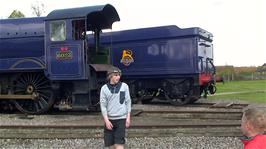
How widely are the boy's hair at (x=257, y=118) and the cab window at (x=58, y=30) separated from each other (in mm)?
10133

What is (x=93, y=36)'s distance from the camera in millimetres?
14398

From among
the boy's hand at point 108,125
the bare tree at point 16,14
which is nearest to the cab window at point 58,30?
the boy's hand at point 108,125

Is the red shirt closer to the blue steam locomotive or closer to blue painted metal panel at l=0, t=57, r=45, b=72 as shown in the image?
the blue steam locomotive

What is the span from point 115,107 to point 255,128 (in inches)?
135

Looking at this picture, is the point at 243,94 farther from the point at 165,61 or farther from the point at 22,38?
the point at 22,38

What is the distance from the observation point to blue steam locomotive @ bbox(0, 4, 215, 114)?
1223 centimetres

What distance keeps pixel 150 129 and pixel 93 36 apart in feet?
20.9

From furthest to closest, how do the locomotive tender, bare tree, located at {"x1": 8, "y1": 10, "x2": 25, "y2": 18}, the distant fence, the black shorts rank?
the distant fence < bare tree, located at {"x1": 8, "y1": 10, "x2": 25, "y2": 18} < the locomotive tender < the black shorts

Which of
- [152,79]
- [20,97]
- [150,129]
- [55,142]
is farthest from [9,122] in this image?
[152,79]

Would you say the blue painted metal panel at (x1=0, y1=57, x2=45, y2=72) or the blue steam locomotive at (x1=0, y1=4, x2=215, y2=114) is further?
the blue painted metal panel at (x1=0, y1=57, x2=45, y2=72)

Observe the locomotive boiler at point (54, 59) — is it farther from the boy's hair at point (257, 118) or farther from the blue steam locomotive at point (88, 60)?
the boy's hair at point (257, 118)

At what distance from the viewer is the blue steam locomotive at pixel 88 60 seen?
12.2 m

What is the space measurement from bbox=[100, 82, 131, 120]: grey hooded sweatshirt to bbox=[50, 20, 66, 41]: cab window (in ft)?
22.1

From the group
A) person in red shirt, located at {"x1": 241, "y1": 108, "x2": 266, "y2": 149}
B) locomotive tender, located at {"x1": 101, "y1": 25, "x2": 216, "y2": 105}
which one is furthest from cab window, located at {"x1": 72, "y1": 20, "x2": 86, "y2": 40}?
person in red shirt, located at {"x1": 241, "y1": 108, "x2": 266, "y2": 149}
